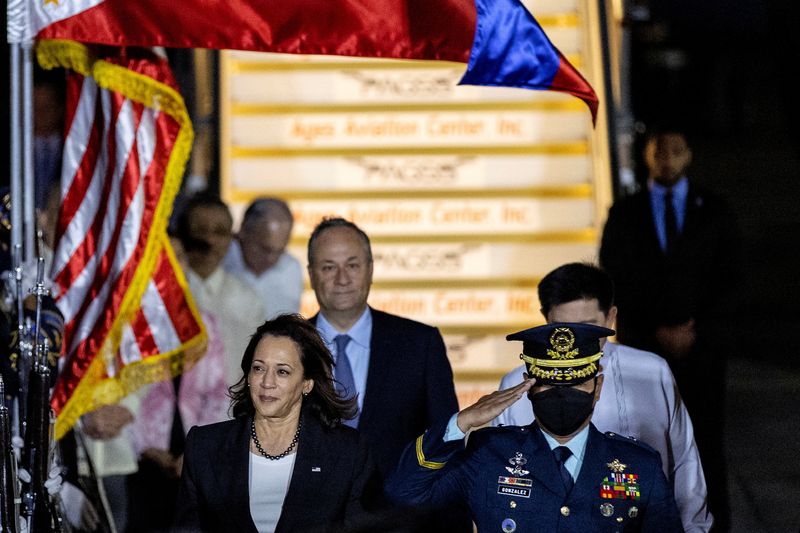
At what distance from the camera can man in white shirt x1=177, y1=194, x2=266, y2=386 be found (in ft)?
25.8

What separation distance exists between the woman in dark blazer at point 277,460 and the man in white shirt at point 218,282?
2.84 m

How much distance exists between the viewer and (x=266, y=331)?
503 cm

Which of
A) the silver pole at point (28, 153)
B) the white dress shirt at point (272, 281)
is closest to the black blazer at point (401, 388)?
the silver pole at point (28, 153)

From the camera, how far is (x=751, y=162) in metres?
19.8

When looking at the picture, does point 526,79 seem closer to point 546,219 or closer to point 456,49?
point 456,49

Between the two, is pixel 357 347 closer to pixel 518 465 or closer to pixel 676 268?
pixel 518 465

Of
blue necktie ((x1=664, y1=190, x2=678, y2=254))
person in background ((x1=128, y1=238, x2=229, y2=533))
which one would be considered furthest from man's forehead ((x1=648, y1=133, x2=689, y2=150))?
person in background ((x1=128, y1=238, x2=229, y2=533))

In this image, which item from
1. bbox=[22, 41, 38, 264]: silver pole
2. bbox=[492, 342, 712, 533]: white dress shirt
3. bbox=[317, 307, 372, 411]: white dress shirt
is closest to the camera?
bbox=[492, 342, 712, 533]: white dress shirt

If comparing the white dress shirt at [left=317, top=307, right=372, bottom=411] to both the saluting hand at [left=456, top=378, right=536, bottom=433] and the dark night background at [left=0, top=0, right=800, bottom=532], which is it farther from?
the dark night background at [left=0, top=0, right=800, bottom=532]

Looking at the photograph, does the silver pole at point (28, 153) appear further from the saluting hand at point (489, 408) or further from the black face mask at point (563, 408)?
the black face mask at point (563, 408)

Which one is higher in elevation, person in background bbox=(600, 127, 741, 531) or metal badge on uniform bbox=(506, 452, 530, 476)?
person in background bbox=(600, 127, 741, 531)

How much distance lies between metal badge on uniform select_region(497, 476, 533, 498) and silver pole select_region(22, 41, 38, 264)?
2.66m

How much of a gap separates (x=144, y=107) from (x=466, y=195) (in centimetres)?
320

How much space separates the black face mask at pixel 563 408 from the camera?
447 centimetres
